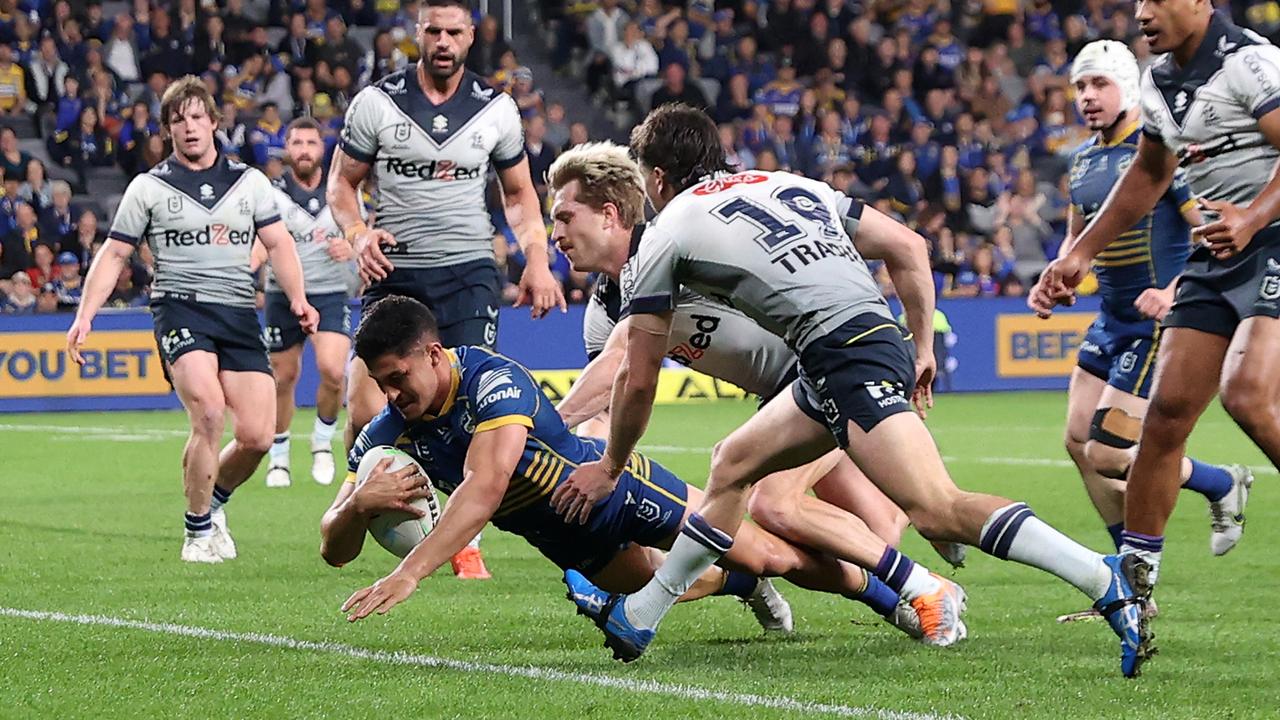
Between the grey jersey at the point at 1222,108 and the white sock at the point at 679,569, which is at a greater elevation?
the grey jersey at the point at 1222,108

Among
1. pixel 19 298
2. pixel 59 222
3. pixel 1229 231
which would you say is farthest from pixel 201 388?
pixel 59 222

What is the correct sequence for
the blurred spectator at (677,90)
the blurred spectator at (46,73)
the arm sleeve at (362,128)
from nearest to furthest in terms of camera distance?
the arm sleeve at (362,128), the blurred spectator at (46,73), the blurred spectator at (677,90)

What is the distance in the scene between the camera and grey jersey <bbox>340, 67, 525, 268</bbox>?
8.97 meters

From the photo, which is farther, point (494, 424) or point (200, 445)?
point (200, 445)

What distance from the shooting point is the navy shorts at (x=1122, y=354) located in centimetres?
805

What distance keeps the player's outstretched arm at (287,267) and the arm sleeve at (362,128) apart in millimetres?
1031

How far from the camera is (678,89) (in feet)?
82.9

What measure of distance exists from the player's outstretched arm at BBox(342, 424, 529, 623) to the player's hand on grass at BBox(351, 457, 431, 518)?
0.55ft

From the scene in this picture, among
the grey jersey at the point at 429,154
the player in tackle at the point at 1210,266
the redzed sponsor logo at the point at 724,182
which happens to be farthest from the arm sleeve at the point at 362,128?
the player in tackle at the point at 1210,266

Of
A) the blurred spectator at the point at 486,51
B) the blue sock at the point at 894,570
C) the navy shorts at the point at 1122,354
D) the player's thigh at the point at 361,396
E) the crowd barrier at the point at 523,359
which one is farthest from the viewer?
the blurred spectator at the point at 486,51

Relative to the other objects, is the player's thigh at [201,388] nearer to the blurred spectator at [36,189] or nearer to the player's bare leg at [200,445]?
the player's bare leg at [200,445]

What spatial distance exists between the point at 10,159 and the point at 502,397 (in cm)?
1717

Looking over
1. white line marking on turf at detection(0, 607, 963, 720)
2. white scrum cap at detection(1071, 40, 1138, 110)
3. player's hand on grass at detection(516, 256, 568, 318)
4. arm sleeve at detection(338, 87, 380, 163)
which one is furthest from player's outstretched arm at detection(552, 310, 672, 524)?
arm sleeve at detection(338, 87, 380, 163)

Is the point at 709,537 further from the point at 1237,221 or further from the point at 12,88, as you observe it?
the point at 12,88
